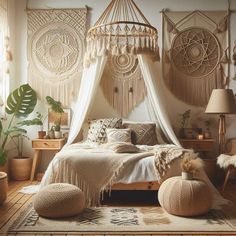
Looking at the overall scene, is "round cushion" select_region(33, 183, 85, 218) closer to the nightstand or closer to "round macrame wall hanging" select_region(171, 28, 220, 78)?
the nightstand

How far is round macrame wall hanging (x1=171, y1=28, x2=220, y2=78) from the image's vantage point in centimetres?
537

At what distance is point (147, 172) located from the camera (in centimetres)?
377

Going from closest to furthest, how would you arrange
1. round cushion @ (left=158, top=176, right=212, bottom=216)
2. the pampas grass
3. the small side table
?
round cushion @ (left=158, top=176, right=212, bottom=216) < the pampas grass < the small side table

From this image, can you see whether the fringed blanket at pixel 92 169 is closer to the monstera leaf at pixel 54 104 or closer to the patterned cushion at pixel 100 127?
the patterned cushion at pixel 100 127

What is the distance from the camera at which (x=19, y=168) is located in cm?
518

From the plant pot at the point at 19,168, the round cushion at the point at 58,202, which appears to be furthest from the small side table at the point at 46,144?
the round cushion at the point at 58,202

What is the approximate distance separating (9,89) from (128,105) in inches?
71.9

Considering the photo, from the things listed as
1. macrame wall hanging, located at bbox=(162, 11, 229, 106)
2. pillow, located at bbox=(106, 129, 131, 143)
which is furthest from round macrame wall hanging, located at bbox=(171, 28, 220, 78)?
pillow, located at bbox=(106, 129, 131, 143)

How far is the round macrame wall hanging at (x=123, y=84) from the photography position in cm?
541

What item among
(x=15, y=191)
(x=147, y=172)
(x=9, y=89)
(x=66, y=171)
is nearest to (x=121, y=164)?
(x=147, y=172)

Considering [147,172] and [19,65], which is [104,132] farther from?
[19,65]

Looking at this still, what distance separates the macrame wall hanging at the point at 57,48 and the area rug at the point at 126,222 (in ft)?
7.82

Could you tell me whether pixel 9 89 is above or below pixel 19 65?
below

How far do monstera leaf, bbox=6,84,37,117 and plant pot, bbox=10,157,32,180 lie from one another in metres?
0.72
